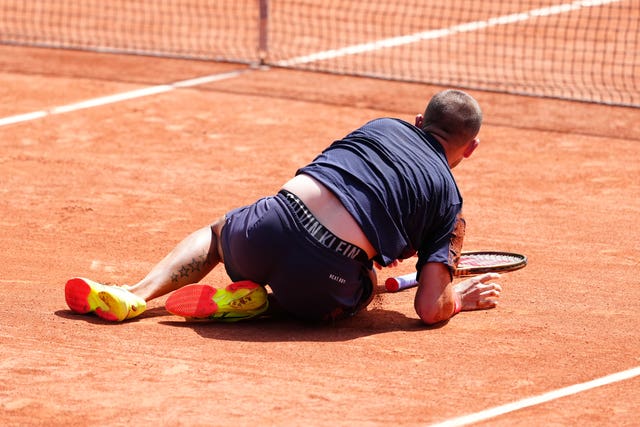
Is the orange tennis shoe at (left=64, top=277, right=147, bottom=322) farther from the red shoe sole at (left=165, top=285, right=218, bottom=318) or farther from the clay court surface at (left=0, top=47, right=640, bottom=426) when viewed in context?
the red shoe sole at (left=165, top=285, right=218, bottom=318)

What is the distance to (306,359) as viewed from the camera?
6.10 meters

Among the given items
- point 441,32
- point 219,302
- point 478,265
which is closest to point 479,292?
point 478,265

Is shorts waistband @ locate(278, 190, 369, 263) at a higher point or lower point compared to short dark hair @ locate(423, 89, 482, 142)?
lower

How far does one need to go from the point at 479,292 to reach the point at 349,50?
24.3 feet

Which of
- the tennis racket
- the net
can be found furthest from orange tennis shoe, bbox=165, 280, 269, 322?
the net

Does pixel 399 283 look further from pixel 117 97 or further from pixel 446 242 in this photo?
pixel 117 97

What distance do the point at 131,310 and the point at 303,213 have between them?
3.57 ft

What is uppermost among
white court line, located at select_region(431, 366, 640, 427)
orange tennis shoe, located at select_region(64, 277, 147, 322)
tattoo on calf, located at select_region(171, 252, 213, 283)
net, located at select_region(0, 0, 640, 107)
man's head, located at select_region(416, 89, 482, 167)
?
man's head, located at select_region(416, 89, 482, 167)

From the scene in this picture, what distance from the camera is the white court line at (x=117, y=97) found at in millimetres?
11008

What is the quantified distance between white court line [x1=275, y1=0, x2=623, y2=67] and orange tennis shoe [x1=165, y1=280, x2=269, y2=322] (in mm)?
6980

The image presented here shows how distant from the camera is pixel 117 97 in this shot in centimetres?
1168

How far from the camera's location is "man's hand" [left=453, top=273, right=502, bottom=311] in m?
6.92

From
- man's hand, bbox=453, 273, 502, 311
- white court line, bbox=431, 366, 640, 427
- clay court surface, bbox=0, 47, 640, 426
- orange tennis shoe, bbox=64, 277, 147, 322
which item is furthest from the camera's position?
man's hand, bbox=453, 273, 502, 311

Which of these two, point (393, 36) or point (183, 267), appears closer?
point (183, 267)
